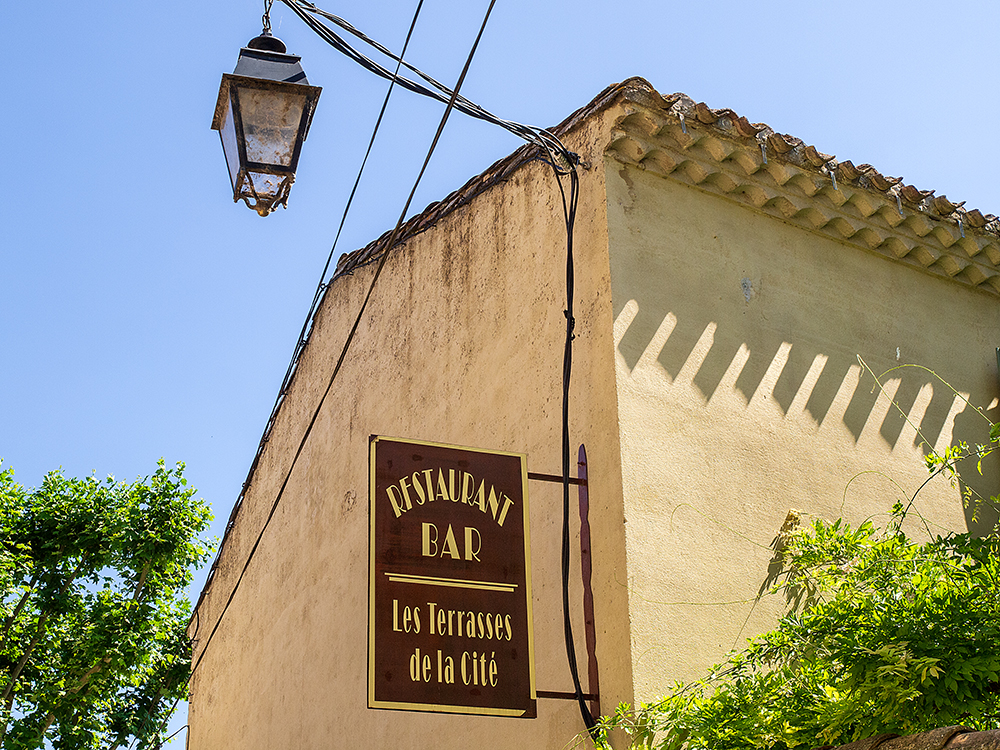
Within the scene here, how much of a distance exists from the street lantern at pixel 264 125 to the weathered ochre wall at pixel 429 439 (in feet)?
9.09

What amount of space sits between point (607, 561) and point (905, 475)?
104 inches

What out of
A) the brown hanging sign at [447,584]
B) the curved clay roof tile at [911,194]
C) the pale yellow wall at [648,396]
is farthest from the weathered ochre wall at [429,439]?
the curved clay roof tile at [911,194]

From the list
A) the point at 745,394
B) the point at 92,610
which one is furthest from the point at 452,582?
the point at 92,610

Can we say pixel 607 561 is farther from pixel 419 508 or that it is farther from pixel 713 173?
pixel 713 173

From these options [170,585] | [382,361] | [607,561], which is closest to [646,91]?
[607,561]

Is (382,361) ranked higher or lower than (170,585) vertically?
higher

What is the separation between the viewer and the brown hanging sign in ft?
19.2

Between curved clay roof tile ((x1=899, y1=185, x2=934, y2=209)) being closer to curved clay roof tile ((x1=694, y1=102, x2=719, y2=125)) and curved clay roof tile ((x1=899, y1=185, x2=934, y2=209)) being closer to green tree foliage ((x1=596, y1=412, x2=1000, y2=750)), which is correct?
curved clay roof tile ((x1=694, y1=102, x2=719, y2=125))

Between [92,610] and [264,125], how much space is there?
9.98m

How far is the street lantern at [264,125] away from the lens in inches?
205

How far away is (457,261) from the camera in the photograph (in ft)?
31.7

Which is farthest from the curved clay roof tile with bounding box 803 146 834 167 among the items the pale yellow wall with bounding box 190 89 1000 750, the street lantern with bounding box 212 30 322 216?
the street lantern with bounding box 212 30 322 216

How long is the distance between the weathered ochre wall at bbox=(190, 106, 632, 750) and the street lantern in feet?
9.09

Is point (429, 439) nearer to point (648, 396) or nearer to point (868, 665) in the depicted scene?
point (648, 396)
